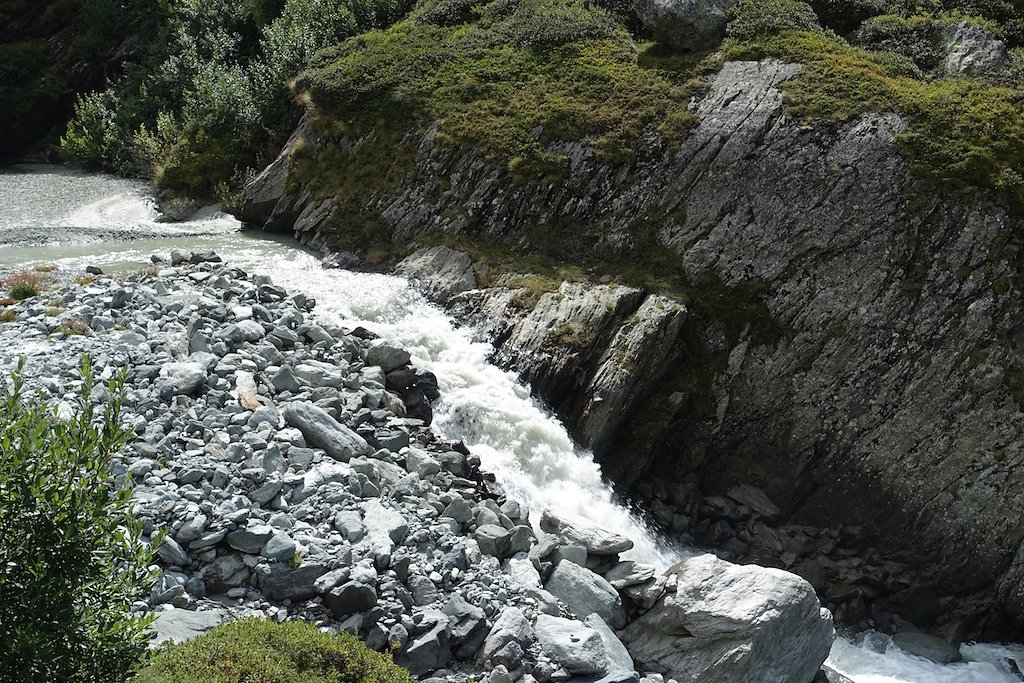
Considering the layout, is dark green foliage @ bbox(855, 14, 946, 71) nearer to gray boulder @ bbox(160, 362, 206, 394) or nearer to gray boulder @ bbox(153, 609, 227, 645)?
gray boulder @ bbox(160, 362, 206, 394)

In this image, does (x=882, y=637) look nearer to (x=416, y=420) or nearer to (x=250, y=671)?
(x=416, y=420)

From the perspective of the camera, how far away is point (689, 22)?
101ft

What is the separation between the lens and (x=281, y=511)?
13641 mm

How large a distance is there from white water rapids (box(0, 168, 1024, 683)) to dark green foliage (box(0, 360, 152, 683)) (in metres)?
11.1

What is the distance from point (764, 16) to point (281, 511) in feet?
84.6

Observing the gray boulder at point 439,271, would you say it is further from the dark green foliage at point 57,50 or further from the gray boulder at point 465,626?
the dark green foliage at point 57,50

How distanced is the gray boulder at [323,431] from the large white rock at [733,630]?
19.8 ft

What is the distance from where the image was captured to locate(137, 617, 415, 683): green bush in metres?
9.80

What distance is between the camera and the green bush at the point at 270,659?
32.1ft

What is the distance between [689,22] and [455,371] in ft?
55.5

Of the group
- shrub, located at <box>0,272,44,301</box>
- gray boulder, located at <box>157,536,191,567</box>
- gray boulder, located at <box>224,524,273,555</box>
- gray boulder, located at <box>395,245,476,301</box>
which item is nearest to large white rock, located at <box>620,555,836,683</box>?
gray boulder, located at <box>224,524,273,555</box>

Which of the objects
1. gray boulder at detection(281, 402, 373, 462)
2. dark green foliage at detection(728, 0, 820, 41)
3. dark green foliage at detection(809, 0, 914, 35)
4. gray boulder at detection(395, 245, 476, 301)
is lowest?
gray boulder at detection(281, 402, 373, 462)

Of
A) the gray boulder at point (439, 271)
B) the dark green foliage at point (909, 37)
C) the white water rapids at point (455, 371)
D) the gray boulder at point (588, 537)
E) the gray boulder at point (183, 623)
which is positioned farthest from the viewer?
the dark green foliage at point (909, 37)

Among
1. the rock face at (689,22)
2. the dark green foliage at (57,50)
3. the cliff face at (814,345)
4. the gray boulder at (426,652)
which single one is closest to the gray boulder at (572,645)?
the gray boulder at (426,652)
